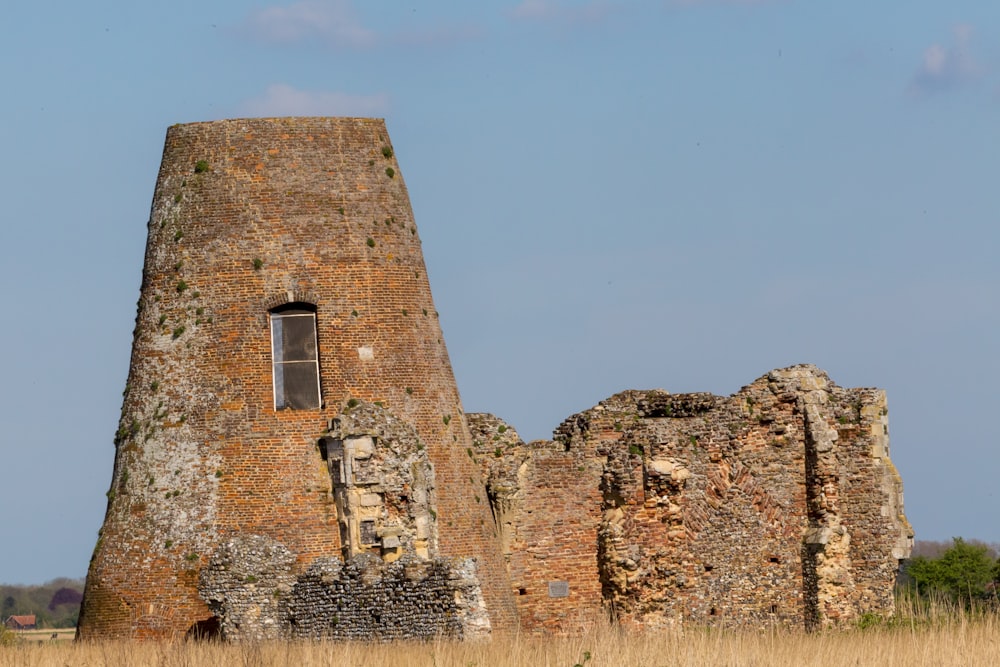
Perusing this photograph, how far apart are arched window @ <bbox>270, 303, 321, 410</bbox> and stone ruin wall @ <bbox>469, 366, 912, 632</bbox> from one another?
138 inches

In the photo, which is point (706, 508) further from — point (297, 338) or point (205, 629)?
point (205, 629)

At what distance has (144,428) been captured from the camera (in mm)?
26109

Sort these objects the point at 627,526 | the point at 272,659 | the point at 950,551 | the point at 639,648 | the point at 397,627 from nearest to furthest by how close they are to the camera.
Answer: the point at 272,659 < the point at 639,648 < the point at 397,627 < the point at 627,526 < the point at 950,551

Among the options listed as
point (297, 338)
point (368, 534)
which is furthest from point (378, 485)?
point (297, 338)

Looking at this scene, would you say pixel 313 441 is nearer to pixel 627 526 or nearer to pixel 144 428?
pixel 144 428

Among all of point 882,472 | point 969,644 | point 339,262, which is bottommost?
point 969,644

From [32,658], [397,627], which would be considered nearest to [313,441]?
[397,627]

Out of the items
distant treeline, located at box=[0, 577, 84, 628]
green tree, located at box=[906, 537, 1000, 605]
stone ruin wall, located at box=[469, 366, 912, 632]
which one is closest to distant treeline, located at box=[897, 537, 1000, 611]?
green tree, located at box=[906, 537, 1000, 605]

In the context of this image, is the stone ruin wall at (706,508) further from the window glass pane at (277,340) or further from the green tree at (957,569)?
the green tree at (957,569)

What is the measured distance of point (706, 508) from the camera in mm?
29750

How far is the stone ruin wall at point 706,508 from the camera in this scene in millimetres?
28500

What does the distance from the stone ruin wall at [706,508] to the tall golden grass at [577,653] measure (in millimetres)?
3977

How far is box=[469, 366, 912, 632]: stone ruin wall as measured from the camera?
28.5 meters

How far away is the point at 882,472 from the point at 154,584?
1154 cm
